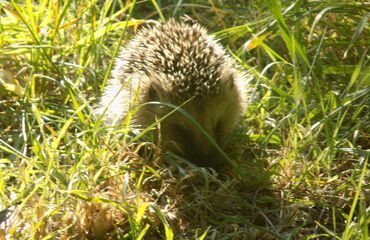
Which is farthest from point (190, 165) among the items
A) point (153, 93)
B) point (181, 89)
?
point (153, 93)

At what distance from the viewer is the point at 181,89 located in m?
4.11

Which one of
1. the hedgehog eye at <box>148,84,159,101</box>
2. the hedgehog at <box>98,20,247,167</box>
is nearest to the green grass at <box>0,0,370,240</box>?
the hedgehog at <box>98,20,247,167</box>

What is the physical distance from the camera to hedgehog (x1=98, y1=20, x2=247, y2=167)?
4086 mm

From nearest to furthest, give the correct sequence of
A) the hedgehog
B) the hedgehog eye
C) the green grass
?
the green grass
the hedgehog
the hedgehog eye

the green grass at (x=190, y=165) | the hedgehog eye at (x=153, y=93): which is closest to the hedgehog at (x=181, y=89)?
the hedgehog eye at (x=153, y=93)

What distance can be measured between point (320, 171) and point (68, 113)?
169 centimetres

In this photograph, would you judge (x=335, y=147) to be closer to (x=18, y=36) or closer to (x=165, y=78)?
(x=165, y=78)

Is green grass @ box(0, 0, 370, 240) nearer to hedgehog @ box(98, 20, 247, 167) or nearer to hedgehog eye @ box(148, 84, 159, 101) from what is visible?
hedgehog @ box(98, 20, 247, 167)

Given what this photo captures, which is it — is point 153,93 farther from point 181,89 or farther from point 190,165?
point 190,165

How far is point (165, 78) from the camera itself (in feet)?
13.8

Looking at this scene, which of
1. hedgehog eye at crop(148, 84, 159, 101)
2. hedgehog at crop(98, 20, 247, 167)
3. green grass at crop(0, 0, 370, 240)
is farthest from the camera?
hedgehog eye at crop(148, 84, 159, 101)

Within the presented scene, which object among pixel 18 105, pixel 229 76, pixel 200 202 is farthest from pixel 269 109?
pixel 18 105

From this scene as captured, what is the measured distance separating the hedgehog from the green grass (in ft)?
0.47

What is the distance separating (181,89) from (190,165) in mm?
576
